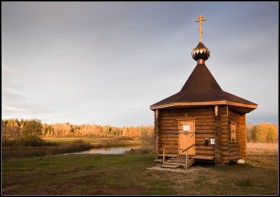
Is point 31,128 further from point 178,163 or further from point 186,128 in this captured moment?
point 178,163

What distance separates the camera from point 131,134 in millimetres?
113000

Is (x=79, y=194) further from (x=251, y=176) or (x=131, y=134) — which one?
(x=131, y=134)

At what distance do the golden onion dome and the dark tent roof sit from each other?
65cm

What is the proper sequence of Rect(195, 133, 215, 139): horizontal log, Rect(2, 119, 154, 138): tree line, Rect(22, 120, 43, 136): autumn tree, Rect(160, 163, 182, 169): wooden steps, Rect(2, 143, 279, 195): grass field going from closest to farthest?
1. Rect(2, 143, 279, 195): grass field
2. Rect(160, 163, 182, 169): wooden steps
3. Rect(195, 133, 215, 139): horizontal log
4. Rect(22, 120, 43, 136): autumn tree
5. Rect(2, 119, 154, 138): tree line

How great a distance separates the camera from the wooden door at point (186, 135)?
16.1 metres

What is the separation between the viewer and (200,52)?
19.2m

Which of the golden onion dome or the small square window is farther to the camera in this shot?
the golden onion dome

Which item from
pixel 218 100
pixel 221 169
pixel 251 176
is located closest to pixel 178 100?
pixel 218 100

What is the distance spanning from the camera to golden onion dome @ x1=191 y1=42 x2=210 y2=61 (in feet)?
63.0

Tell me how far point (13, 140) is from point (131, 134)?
76.4 meters

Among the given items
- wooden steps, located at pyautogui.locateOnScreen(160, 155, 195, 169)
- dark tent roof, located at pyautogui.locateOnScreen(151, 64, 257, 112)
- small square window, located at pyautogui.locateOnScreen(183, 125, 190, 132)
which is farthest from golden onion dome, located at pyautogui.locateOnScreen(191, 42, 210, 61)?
wooden steps, located at pyautogui.locateOnScreen(160, 155, 195, 169)

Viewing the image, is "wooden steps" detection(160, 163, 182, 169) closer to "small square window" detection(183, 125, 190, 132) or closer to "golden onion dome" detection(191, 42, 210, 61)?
"small square window" detection(183, 125, 190, 132)

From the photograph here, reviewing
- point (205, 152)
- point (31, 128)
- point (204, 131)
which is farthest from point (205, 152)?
point (31, 128)

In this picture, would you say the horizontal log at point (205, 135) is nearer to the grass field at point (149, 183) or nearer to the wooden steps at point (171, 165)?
the wooden steps at point (171, 165)
